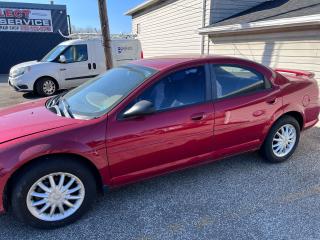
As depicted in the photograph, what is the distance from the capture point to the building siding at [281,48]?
6.04 m

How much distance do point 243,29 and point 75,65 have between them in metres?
5.51

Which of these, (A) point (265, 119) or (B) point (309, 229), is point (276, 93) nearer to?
(A) point (265, 119)

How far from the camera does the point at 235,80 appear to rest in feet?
10.8

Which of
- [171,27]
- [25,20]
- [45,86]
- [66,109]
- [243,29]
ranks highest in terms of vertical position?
[25,20]

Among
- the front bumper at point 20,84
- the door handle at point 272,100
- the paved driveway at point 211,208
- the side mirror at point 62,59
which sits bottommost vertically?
the paved driveway at point 211,208

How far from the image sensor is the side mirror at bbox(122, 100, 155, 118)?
2.57 meters

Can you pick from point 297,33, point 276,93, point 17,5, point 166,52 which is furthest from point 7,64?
point 276,93

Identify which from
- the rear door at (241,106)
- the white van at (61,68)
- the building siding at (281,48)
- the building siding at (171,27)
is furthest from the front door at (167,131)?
the white van at (61,68)

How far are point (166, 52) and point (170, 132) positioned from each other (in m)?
10.2

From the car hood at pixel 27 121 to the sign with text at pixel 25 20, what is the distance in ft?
56.1

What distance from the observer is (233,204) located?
2.87 meters

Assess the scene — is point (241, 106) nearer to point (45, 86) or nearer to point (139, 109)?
point (139, 109)

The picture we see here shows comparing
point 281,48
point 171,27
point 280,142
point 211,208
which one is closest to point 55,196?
point 211,208

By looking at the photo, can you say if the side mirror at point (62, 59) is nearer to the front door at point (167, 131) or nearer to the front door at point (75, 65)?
the front door at point (75, 65)
